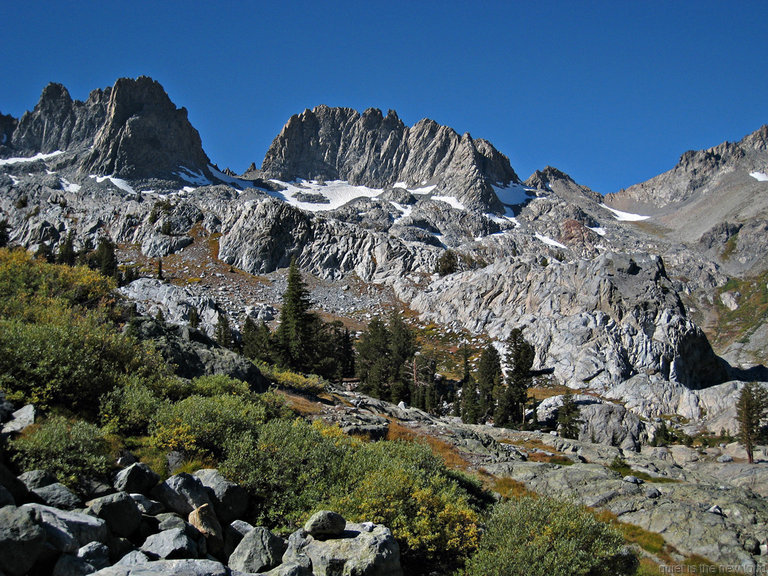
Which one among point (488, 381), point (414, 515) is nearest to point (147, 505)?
point (414, 515)

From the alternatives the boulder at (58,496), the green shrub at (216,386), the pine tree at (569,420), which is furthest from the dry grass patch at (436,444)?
the pine tree at (569,420)

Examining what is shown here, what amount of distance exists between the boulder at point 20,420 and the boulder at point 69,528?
4298 mm

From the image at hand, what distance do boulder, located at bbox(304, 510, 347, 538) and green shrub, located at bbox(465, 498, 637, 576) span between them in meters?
3.65

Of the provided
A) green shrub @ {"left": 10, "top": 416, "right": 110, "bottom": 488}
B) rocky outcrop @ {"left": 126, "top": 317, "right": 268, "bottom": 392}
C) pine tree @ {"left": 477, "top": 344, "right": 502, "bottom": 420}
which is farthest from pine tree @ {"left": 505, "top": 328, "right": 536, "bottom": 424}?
green shrub @ {"left": 10, "top": 416, "right": 110, "bottom": 488}

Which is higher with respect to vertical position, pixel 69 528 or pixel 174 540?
pixel 69 528

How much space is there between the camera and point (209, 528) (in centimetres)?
1015

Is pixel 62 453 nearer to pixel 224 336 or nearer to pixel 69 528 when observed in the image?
pixel 69 528

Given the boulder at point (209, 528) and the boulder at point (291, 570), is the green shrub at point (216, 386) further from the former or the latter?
the boulder at point (291, 570)

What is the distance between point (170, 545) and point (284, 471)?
4972 mm

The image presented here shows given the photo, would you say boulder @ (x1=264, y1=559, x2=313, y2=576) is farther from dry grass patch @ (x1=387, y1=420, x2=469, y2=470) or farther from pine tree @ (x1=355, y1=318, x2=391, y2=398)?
pine tree @ (x1=355, y1=318, x2=391, y2=398)

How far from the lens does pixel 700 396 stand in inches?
3056

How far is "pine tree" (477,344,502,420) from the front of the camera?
7162 centimetres

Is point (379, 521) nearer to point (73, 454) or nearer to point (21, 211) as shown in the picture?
point (73, 454)

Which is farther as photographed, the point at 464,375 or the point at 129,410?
the point at 464,375
